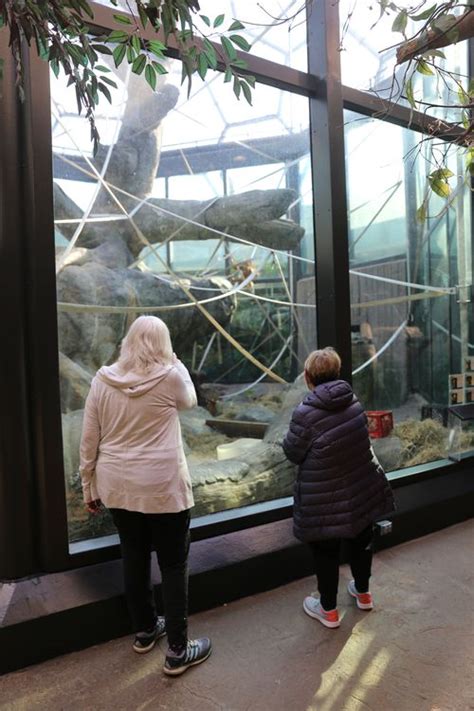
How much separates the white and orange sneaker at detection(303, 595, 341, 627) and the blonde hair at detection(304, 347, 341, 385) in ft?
3.07

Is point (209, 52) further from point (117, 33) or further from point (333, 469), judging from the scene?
point (333, 469)

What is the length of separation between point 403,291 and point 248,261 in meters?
1.22

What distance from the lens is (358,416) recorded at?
7.23 ft

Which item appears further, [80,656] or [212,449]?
[212,449]

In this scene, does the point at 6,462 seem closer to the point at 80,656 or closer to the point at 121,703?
the point at 80,656

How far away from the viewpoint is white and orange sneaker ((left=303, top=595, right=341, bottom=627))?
2.16 meters

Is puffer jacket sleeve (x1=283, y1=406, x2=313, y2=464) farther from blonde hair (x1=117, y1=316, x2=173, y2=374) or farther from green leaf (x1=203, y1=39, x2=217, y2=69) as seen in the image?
green leaf (x1=203, y1=39, x2=217, y2=69)

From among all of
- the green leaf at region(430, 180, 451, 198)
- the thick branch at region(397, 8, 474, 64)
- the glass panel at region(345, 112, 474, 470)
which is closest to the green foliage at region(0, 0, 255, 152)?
the thick branch at region(397, 8, 474, 64)

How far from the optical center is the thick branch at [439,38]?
51.8 inches

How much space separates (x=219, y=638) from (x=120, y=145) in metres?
2.52

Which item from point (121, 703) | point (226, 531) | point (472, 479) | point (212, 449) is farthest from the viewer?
point (472, 479)

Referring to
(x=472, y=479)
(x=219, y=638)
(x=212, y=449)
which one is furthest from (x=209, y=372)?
(x=472, y=479)

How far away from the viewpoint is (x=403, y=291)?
13.1ft

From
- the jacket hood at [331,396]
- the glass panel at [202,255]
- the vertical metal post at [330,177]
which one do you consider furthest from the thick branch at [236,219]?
the jacket hood at [331,396]
